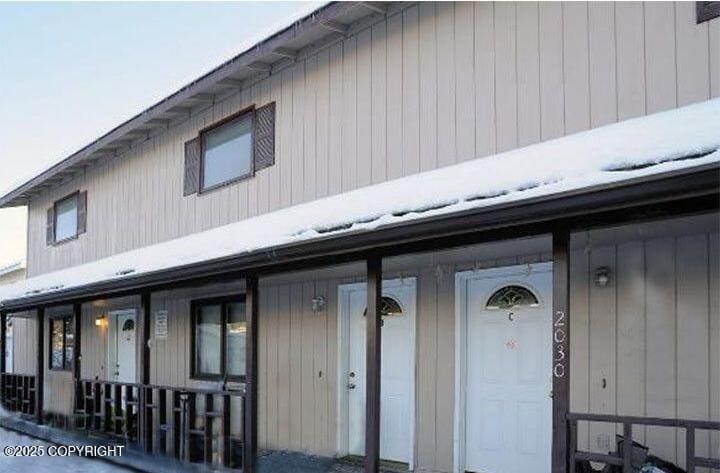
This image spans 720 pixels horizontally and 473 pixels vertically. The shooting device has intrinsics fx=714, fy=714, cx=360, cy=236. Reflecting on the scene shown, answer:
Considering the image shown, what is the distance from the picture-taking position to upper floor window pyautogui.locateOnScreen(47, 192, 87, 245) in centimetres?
1505

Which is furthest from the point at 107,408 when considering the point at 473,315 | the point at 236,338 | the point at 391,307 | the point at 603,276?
the point at 603,276

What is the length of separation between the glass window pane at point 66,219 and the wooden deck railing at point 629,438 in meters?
13.1

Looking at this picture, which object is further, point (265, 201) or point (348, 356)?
point (265, 201)

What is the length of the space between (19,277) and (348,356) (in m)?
18.5

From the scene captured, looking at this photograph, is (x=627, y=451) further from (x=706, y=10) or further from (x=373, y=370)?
(x=706, y=10)

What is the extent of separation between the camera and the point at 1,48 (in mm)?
13008

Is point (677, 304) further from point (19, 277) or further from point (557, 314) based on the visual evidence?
point (19, 277)

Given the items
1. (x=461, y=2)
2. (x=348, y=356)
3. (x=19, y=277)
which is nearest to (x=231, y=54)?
(x=461, y=2)

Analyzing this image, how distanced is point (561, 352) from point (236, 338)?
7025mm

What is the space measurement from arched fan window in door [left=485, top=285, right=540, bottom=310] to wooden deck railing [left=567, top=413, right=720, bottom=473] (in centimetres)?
248

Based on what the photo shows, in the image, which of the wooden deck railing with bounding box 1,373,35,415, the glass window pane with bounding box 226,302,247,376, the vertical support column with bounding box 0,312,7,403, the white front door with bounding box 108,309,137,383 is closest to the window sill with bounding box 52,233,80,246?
the white front door with bounding box 108,309,137,383

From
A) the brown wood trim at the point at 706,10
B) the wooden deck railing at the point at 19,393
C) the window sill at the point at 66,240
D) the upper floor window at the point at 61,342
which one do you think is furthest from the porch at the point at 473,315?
the upper floor window at the point at 61,342

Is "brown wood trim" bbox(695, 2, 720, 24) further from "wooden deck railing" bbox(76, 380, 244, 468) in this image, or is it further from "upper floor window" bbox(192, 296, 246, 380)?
"upper floor window" bbox(192, 296, 246, 380)
